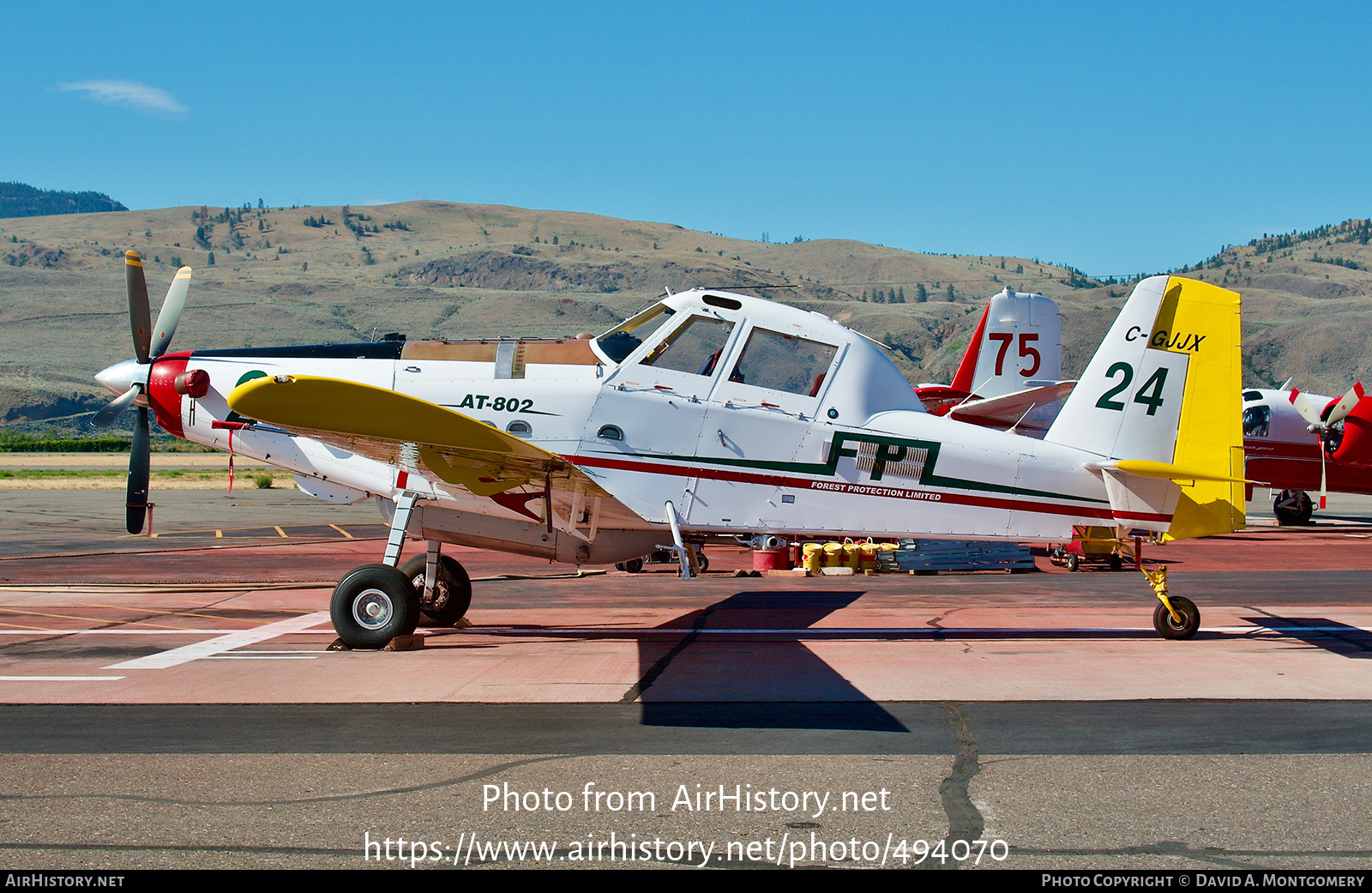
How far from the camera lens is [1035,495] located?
31.4 feet

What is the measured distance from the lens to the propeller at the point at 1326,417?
2550cm

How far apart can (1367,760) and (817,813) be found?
11.4 feet

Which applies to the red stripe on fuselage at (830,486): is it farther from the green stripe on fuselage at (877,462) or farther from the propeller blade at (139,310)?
the propeller blade at (139,310)

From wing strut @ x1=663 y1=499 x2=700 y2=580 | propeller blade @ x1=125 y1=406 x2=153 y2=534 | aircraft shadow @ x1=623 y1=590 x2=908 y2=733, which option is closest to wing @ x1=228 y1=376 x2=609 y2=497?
wing strut @ x1=663 y1=499 x2=700 y2=580

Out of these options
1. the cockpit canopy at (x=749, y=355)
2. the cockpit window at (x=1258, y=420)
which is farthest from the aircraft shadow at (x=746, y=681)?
the cockpit window at (x=1258, y=420)

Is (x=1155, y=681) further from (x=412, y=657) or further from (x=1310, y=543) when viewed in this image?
(x=1310, y=543)

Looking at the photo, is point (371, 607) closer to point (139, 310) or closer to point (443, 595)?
point (443, 595)

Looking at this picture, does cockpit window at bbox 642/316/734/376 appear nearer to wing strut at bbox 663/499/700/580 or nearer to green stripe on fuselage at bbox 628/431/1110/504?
green stripe on fuselage at bbox 628/431/1110/504

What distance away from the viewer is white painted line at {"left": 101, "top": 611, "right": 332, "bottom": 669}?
8.71 meters

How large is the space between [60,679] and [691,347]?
600 centimetres

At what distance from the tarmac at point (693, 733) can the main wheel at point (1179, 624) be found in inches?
8.3

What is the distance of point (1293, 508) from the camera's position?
29109 millimetres

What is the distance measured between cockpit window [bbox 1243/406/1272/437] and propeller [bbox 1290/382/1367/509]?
82cm

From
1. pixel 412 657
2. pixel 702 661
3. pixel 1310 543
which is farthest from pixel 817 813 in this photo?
pixel 1310 543
